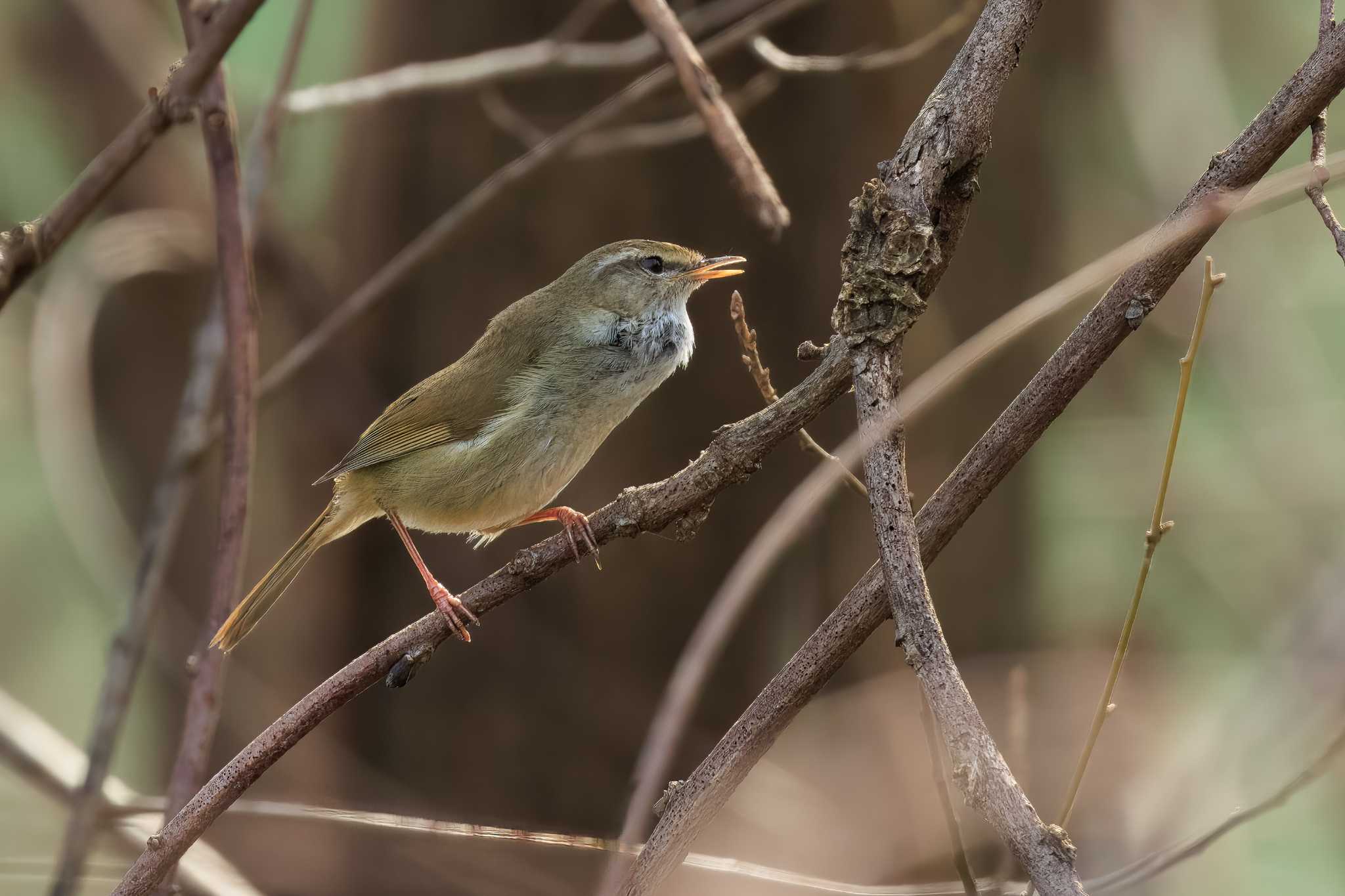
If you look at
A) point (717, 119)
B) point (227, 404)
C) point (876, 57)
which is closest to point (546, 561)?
point (717, 119)

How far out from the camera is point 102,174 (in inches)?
74.4

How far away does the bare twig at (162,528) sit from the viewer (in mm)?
2660

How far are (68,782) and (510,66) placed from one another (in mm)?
2858

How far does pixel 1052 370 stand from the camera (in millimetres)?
1544

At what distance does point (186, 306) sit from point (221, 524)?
472 centimetres

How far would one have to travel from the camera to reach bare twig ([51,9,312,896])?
266 cm

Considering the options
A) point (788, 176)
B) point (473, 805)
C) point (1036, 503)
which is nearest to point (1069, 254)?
point (1036, 503)

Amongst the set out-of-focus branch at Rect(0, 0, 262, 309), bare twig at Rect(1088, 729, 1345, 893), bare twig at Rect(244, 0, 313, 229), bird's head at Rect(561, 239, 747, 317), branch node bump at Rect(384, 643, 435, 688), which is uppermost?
bare twig at Rect(244, 0, 313, 229)

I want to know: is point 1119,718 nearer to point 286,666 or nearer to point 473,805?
point 473,805

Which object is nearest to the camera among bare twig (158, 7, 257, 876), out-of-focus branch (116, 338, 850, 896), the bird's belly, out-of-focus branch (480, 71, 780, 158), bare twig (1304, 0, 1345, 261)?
bare twig (1304, 0, 1345, 261)

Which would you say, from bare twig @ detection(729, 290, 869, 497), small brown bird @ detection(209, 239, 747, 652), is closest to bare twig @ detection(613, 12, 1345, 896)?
bare twig @ detection(729, 290, 869, 497)

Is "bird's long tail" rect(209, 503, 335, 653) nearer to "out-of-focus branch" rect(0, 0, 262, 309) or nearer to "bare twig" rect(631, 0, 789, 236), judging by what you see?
"out-of-focus branch" rect(0, 0, 262, 309)

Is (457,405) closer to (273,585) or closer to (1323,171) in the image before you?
(273,585)

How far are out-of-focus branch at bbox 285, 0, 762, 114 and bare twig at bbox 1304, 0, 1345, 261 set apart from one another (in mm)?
2673
